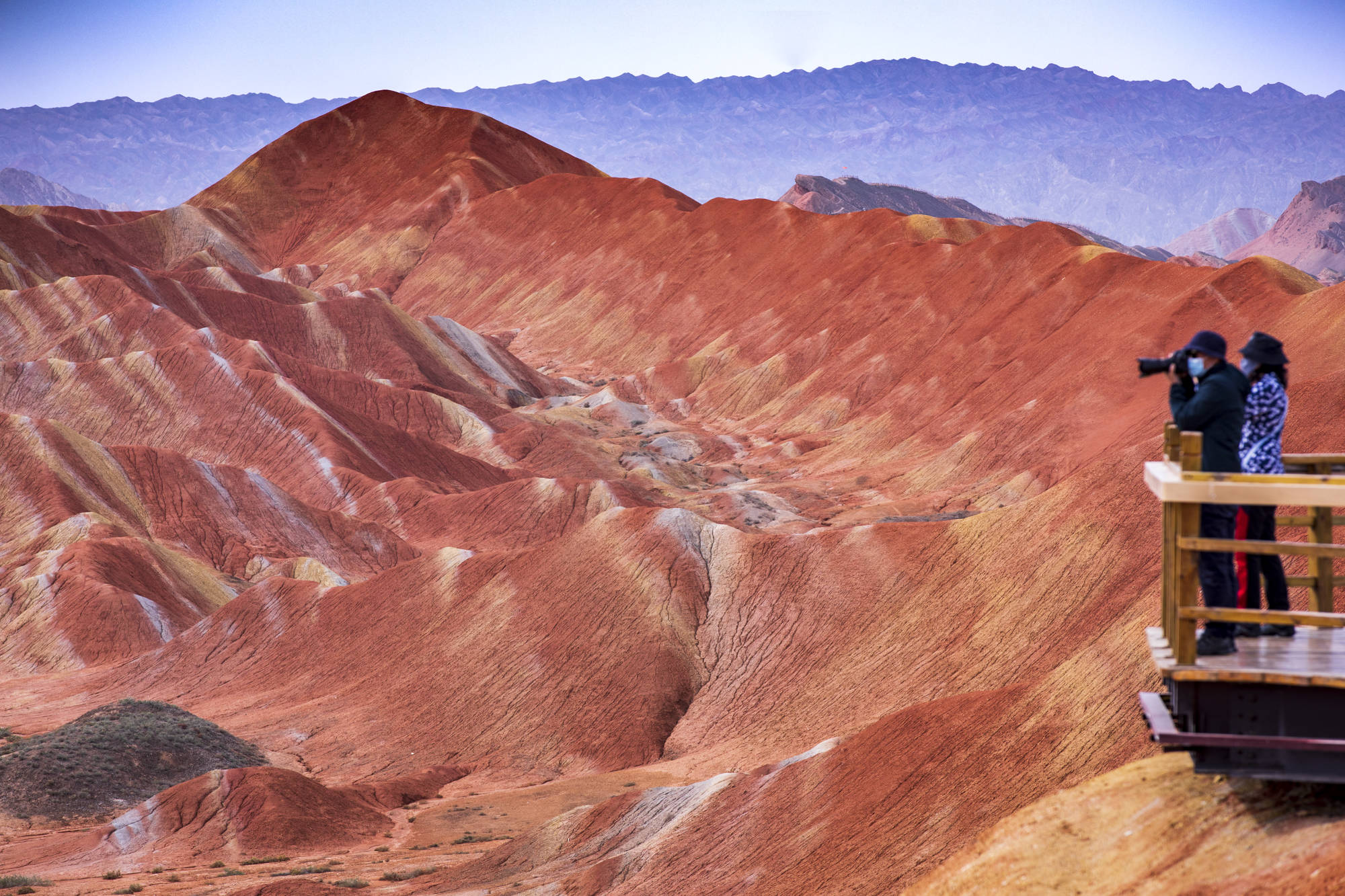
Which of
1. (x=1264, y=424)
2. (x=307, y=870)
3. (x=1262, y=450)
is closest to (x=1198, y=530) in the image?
(x=1262, y=450)

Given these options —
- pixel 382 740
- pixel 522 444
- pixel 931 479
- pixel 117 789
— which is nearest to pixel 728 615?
pixel 382 740

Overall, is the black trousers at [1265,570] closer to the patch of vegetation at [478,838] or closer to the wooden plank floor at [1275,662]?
the wooden plank floor at [1275,662]

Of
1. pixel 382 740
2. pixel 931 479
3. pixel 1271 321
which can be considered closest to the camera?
pixel 382 740

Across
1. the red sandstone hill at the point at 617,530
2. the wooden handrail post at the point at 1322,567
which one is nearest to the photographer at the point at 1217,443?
the wooden handrail post at the point at 1322,567

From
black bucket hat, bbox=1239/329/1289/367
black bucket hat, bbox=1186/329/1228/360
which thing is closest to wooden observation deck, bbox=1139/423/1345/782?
black bucket hat, bbox=1186/329/1228/360

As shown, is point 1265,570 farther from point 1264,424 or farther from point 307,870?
point 307,870

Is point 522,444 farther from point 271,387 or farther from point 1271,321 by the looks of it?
point 1271,321

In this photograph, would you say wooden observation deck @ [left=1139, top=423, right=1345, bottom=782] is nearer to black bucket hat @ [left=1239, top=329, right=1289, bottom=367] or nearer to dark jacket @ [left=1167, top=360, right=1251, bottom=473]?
dark jacket @ [left=1167, top=360, right=1251, bottom=473]
